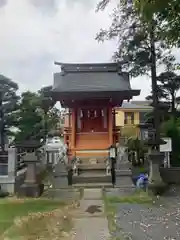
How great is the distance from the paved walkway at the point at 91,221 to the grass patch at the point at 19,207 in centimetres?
86

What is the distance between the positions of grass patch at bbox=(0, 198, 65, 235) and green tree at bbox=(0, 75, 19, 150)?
1888 cm

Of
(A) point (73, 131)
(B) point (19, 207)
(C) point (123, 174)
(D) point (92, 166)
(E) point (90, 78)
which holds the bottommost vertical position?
(B) point (19, 207)

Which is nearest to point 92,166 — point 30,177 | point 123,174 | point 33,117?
point 123,174

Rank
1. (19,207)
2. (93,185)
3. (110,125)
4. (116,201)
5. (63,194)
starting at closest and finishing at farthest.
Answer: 1. (19,207)
2. (116,201)
3. (63,194)
4. (93,185)
5. (110,125)

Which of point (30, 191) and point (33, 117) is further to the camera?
point (33, 117)

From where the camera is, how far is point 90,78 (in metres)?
16.7

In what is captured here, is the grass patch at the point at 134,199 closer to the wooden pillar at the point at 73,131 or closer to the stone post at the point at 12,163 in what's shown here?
the stone post at the point at 12,163

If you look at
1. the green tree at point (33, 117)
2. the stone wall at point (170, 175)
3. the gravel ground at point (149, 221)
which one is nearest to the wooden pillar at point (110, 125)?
the stone wall at point (170, 175)

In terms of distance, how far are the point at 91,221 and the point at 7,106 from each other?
22.9 metres

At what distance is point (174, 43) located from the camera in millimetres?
6113

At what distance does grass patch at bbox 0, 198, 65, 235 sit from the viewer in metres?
7.68

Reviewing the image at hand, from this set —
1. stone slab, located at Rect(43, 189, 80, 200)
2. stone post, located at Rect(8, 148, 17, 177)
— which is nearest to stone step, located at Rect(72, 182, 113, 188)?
stone slab, located at Rect(43, 189, 80, 200)

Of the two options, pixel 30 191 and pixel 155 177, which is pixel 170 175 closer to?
pixel 155 177

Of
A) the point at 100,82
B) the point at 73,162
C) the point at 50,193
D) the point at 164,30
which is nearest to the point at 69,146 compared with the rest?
the point at 73,162
